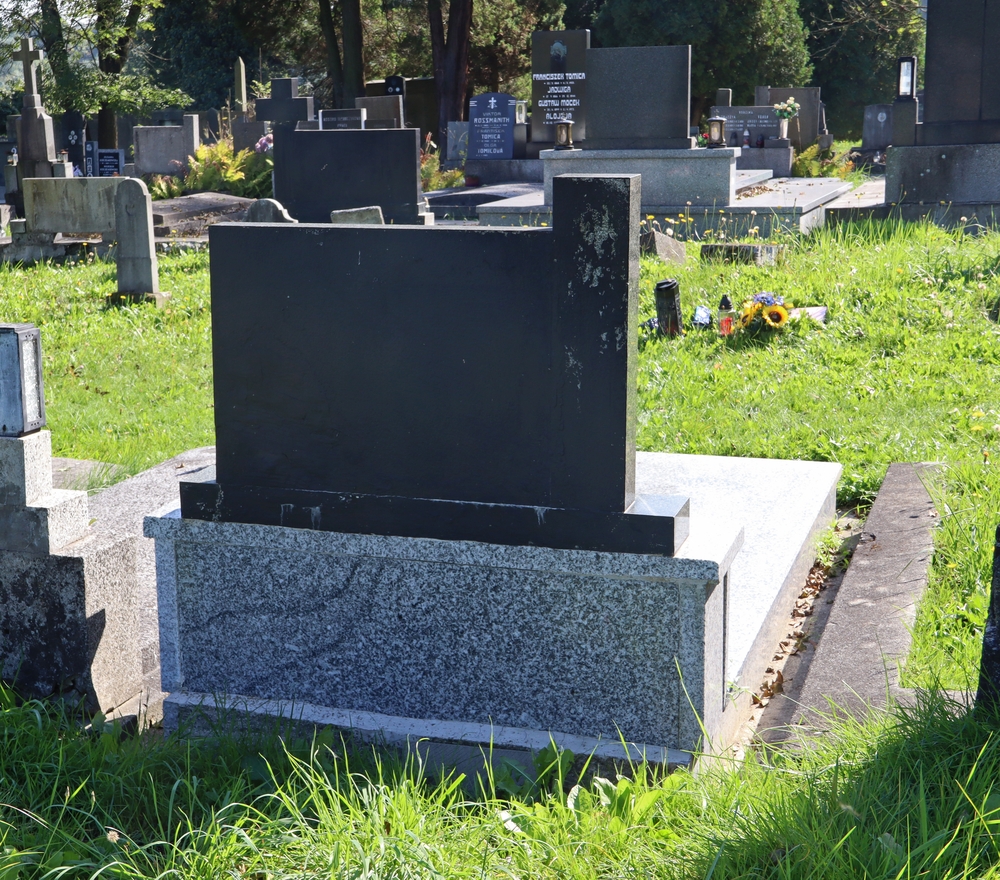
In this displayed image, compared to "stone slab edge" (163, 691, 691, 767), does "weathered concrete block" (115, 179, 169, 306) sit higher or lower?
higher

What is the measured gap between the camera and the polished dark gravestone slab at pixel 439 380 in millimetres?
2582

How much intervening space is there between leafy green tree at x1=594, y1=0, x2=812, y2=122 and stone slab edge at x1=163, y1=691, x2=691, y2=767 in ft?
95.2

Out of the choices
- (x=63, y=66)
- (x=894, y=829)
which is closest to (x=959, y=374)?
(x=894, y=829)

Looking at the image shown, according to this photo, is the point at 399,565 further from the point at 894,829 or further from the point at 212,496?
the point at 894,829

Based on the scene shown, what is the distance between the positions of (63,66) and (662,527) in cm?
2450

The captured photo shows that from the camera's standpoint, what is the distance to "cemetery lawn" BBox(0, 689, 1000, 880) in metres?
1.99

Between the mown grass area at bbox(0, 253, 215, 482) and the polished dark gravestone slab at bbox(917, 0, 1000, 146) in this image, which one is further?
the polished dark gravestone slab at bbox(917, 0, 1000, 146)

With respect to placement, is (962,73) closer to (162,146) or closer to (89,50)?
(162,146)

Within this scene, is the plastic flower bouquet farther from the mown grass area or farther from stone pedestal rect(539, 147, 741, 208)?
stone pedestal rect(539, 147, 741, 208)

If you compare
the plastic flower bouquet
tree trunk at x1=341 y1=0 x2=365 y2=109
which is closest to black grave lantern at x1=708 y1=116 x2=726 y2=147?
the plastic flower bouquet

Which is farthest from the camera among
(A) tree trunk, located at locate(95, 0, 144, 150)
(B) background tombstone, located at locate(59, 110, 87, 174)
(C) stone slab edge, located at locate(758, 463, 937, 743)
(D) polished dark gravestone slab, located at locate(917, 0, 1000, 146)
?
(A) tree trunk, located at locate(95, 0, 144, 150)

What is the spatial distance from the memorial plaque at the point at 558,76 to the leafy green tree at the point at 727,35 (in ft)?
43.8

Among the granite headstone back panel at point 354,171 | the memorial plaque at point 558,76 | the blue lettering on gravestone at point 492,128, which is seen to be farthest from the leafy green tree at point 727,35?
the granite headstone back panel at point 354,171

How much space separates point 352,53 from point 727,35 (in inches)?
402
